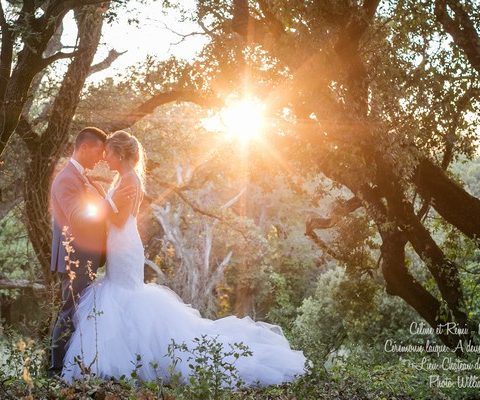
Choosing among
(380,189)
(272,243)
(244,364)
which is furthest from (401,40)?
(272,243)

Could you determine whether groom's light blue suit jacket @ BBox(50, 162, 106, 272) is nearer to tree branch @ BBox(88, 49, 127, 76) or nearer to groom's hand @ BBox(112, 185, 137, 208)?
groom's hand @ BBox(112, 185, 137, 208)

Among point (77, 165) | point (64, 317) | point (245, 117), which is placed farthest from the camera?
point (245, 117)

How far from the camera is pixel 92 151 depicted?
637 cm

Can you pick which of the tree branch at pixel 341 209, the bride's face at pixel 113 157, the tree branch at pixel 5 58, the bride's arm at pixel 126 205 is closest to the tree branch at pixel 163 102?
the tree branch at pixel 341 209

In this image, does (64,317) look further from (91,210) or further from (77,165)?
(77,165)

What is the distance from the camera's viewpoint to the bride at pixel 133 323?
591 centimetres

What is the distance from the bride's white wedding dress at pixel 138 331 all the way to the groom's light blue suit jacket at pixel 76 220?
0.21 metres

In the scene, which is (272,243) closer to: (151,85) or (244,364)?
(151,85)

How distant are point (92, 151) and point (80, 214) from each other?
762mm

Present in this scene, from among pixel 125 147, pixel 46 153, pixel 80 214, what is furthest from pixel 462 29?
pixel 46 153

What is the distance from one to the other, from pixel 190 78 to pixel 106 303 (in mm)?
5789

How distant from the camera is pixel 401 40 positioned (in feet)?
27.8

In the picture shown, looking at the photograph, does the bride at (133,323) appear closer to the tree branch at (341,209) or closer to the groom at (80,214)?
the groom at (80,214)

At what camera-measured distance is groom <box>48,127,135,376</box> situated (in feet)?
19.7
